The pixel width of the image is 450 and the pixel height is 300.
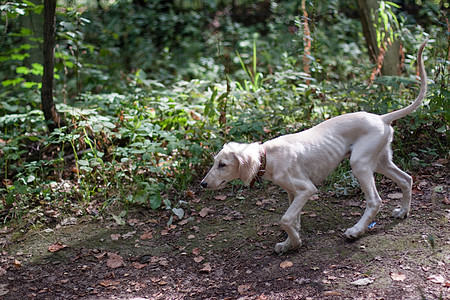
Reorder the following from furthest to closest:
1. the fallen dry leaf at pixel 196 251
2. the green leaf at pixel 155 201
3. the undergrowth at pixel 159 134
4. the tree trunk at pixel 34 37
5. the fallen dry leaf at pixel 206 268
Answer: the tree trunk at pixel 34 37, the undergrowth at pixel 159 134, the green leaf at pixel 155 201, the fallen dry leaf at pixel 196 251, the fallen dry leaf at pixel 206 268

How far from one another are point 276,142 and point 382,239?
4.31ft

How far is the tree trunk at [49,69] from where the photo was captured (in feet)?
18.7

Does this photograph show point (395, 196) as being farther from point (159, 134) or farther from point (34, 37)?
point (34, 37)

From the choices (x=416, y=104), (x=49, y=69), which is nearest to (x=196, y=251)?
(x=416, y=104)

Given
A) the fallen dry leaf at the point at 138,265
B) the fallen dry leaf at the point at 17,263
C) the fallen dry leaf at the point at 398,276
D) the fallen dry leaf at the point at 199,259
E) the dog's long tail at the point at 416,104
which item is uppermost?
the dog's long tail at the point at 416,104

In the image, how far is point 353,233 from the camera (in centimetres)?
381

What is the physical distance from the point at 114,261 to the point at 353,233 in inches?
92.5

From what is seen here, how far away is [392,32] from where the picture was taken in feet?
22.3

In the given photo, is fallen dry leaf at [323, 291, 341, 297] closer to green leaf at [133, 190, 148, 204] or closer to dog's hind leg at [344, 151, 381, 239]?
dog's hind leg at [344, 151, 381, 239]

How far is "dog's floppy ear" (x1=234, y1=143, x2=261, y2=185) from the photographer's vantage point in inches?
144

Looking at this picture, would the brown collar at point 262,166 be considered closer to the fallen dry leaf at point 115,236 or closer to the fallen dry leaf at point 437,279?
the fallen dry leaf at point 437,279

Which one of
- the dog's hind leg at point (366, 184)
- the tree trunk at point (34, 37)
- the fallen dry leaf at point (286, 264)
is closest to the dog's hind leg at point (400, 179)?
the dog's hind leg at point (366, 184)

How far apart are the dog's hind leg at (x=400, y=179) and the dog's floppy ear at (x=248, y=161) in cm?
131

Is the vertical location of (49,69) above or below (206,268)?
above
